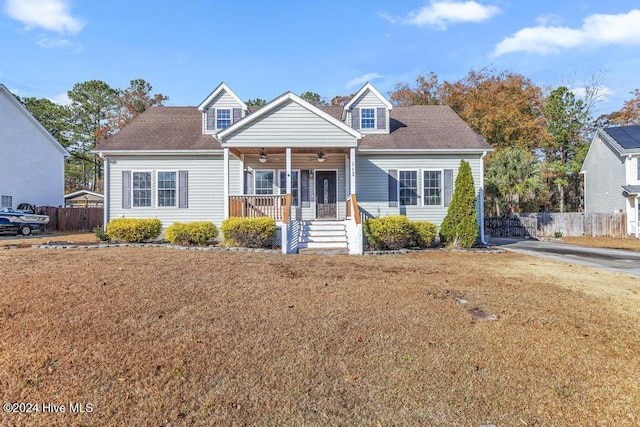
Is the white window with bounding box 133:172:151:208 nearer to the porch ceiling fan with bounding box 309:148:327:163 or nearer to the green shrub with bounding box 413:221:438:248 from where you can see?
the porch ceiling fan with bounding box 309:148:327:163

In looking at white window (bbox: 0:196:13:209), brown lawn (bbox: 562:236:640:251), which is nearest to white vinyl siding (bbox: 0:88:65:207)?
white window (bbox: 0:196:13:209)

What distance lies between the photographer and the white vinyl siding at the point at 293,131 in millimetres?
11797

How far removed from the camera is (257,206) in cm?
1231

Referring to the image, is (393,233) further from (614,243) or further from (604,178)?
(604,178)

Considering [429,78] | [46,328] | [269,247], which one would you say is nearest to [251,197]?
[269,247]

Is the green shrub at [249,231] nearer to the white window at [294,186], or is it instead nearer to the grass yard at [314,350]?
the white window at [294,186]

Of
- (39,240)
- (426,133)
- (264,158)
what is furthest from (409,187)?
(39,240)

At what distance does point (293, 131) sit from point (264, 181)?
11.1ft

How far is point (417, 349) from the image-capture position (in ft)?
11.7

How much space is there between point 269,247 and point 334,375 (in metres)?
8.31

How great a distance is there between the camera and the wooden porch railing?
12039mm

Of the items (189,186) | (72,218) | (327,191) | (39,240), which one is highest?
(189,186)

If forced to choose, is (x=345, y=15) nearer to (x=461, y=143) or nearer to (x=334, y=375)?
(x=461, y=143)

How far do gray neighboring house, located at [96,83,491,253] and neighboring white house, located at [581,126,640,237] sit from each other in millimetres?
11773
